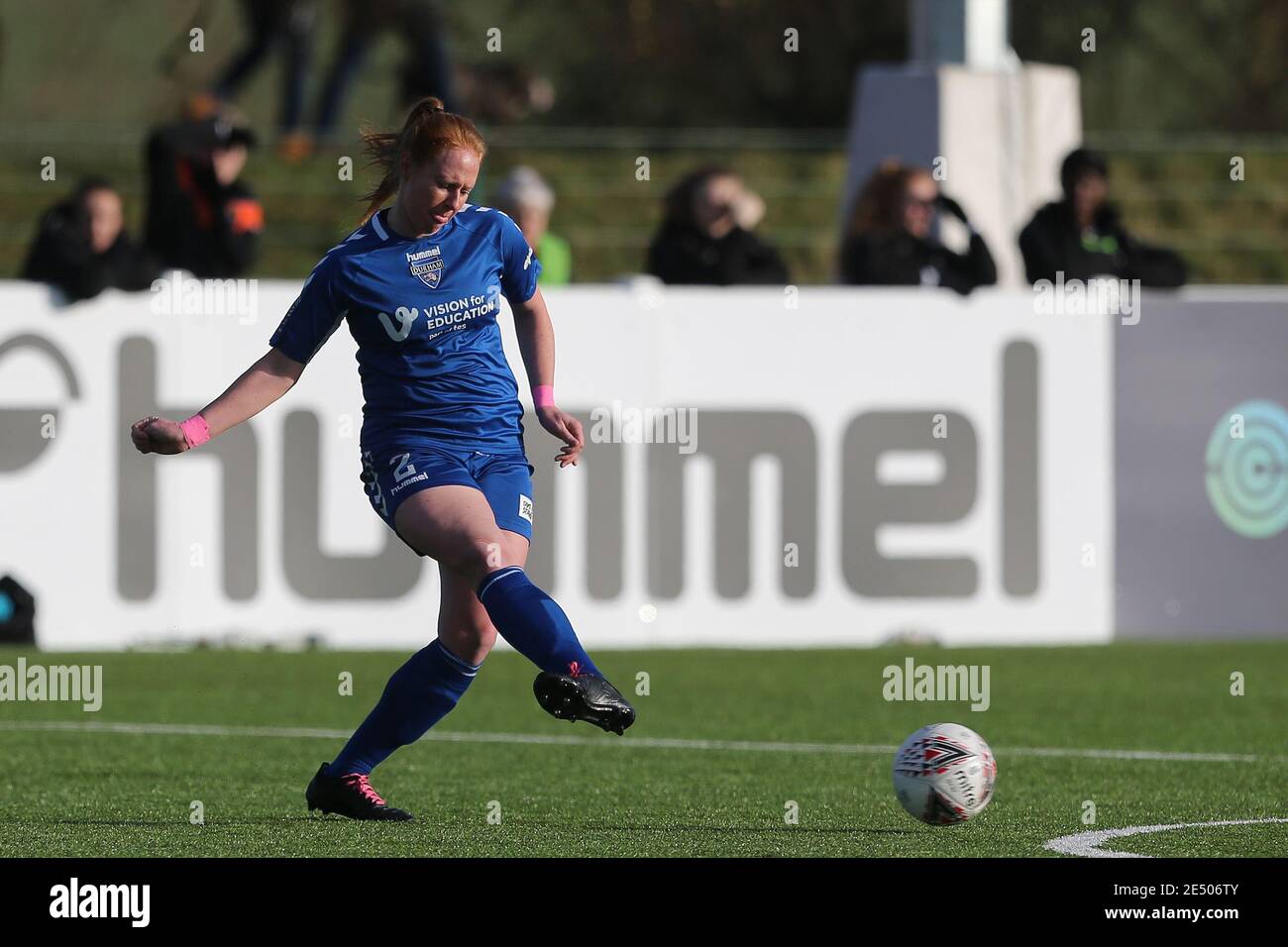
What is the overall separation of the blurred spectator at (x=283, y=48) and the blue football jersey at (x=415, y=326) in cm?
1245

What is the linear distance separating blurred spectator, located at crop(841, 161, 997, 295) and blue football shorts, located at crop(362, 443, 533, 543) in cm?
736

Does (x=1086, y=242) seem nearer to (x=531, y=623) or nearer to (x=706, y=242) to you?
(x=706, y=242)

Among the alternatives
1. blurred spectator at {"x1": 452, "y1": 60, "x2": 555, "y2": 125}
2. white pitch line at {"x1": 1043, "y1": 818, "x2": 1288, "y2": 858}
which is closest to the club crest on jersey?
white pitch line at {"x1": 1043, "y1": 818, "x2": 1288, "y2": 858}

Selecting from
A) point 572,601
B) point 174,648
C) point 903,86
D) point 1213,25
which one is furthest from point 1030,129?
point 1213,25

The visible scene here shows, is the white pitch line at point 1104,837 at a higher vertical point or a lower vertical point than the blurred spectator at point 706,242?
lower

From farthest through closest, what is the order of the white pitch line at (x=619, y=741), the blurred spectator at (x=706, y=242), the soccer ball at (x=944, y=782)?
the blurred spectator at (x=706, y=242), the white pitch line at (x=619, y=741), the soccer ball at (x=944, y=782)

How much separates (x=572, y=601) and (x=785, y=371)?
1687 millimetres

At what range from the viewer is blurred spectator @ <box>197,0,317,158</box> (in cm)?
2094

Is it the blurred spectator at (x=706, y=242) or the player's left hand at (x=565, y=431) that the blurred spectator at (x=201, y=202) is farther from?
the player's left hand at (x=565, y=431)

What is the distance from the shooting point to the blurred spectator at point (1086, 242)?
15477 millimetres

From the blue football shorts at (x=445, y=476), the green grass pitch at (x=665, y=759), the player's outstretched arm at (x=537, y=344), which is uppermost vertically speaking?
the player's outstretched arm at (x=537, y=344)

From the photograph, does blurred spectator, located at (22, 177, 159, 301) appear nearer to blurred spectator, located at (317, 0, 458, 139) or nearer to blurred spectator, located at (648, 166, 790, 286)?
blurred spectator, located at (648, 166, 790, 286)

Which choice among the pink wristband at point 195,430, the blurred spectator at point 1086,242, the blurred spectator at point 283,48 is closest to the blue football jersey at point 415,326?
the pink wristband at point 195,430

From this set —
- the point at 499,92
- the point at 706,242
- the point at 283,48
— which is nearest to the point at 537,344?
the point at 706,242
